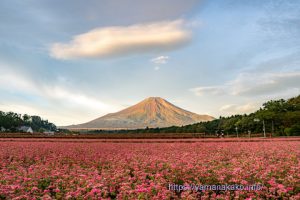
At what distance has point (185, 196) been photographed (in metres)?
6.65

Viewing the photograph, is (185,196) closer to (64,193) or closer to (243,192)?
(243,192)

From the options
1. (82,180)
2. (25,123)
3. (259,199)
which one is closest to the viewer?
(259,199)

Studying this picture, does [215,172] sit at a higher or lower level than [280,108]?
lower

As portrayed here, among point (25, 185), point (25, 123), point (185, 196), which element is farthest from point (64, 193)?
point (25, 123)

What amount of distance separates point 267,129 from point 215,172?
302 feet

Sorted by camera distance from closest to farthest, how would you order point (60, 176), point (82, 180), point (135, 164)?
point (82, 180) < point (60, 176) < point (135, 164)

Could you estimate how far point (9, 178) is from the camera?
28.5 ft

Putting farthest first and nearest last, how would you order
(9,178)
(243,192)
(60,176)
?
(60,176) < (9,178) < (243,192)

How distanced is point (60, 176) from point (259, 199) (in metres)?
5.48

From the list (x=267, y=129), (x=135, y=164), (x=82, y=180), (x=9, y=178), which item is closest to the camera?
(x=82, y=180)

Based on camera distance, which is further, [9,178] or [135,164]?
[135,164]

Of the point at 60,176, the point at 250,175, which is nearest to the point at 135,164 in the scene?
the point at 60,176

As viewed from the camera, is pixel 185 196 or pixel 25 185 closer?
pixel 185 196

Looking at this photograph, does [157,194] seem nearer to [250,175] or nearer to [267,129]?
[250,175]
